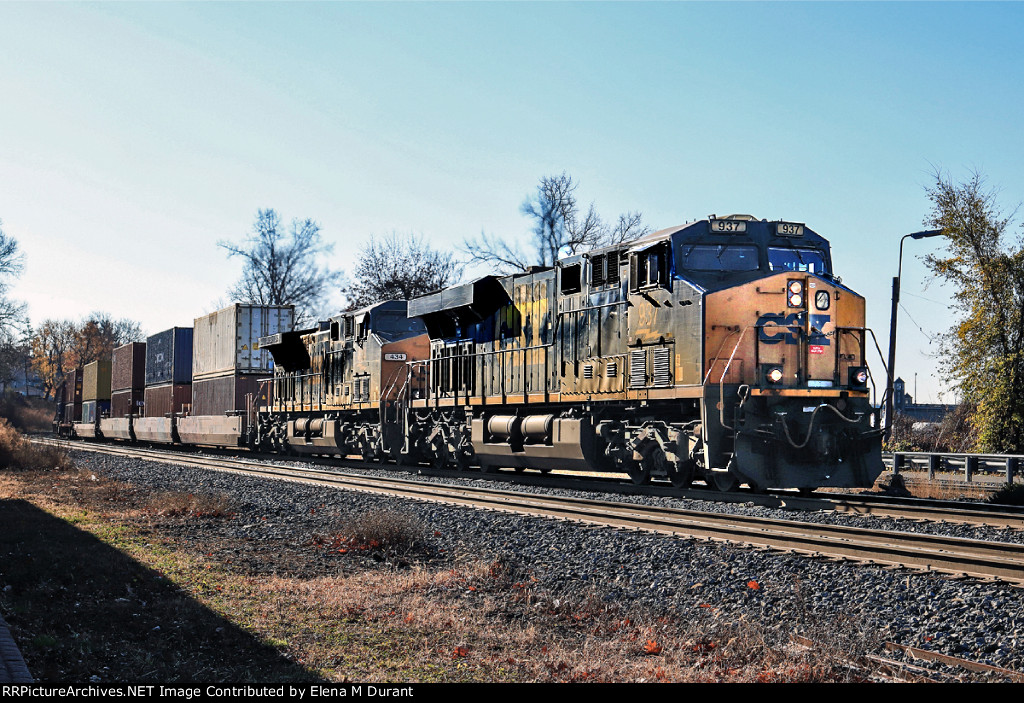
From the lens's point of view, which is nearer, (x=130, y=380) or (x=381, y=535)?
(x=381, y=535)

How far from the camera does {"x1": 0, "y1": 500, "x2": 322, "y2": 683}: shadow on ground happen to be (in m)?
5.39

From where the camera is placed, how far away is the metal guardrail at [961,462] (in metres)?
17.7

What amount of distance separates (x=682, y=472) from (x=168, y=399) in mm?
25891

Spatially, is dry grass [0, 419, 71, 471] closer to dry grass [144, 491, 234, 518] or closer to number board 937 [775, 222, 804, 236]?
dry grass [144, 491, 234, 518]

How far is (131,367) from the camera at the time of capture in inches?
1543

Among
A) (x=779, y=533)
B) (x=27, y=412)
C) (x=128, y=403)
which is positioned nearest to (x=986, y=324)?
(x=779, y=533)

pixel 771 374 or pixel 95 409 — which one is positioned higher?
pixel 771 374

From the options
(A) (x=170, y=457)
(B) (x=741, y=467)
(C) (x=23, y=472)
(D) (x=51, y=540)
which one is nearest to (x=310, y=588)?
(D) (x=51, y=540)

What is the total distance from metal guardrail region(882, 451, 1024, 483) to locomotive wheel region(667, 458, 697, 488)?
6418 millimetres

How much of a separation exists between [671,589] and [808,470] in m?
5.50

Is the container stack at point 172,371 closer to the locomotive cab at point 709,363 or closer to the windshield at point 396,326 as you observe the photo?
the windshield at point 396,326

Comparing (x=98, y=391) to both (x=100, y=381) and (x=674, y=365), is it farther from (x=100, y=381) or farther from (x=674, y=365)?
(x=674, y=365)

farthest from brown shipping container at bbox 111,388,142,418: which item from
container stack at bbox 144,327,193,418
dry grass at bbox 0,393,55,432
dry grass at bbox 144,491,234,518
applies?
dry grass at bbox 0,393,55,432

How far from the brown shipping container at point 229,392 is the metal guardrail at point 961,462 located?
58.6ft
